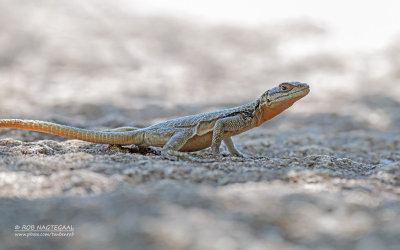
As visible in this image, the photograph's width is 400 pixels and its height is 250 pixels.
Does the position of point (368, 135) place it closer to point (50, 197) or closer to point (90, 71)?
point (50, 197)

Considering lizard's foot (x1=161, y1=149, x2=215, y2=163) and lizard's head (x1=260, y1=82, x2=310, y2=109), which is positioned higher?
lizard's head (x1=260, y1=82, x2=310, y2=109)

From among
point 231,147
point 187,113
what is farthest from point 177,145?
point 187,113

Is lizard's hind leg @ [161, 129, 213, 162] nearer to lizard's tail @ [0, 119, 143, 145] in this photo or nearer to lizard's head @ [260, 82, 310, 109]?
Answer: lizard's tail @ [0, 119, 143, 145]

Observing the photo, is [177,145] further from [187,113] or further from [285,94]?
[187,113]

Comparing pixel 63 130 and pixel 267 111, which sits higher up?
pixel 267 111

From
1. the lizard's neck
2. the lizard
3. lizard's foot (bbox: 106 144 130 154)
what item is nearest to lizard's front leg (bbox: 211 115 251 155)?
the lizard

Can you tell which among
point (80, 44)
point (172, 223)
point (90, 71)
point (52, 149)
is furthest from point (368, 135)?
point (80, 44)

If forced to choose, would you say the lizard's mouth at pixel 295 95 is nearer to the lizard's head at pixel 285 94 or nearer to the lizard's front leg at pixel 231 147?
the lizard's head at pixel 285 94
